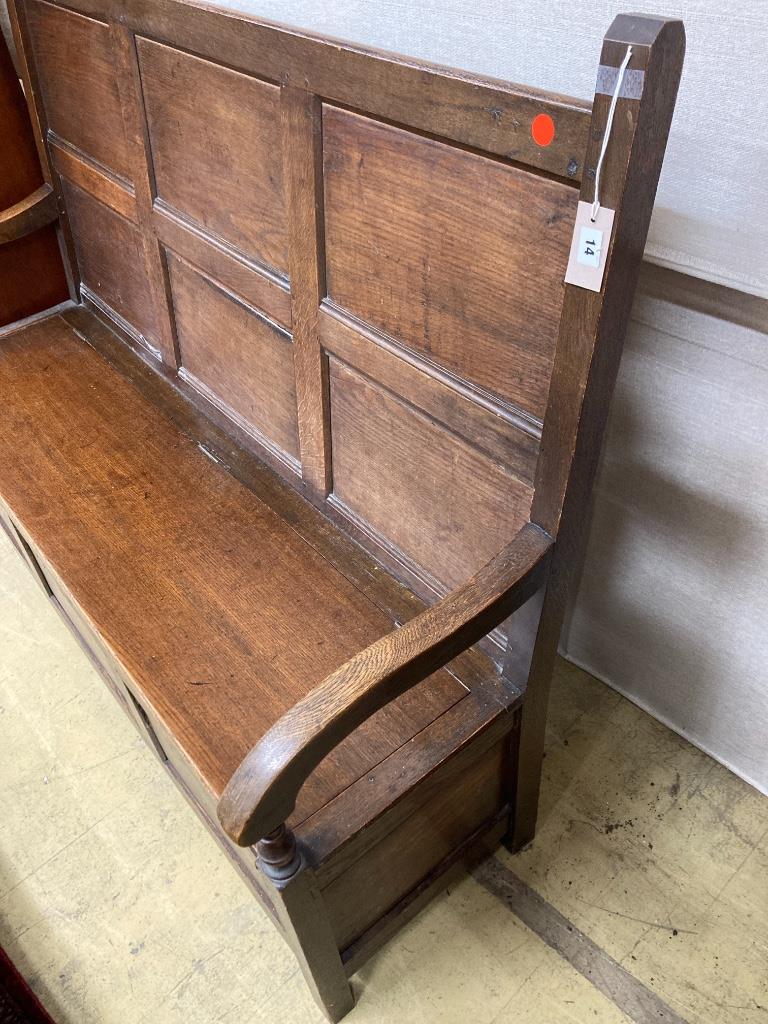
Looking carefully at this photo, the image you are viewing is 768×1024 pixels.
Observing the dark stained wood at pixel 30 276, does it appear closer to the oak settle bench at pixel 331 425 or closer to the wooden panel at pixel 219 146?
the oak settle bench at pixel 331 425

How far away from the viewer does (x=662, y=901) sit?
5.48ft

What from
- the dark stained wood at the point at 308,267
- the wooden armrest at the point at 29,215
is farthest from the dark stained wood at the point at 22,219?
the dark stained wood at the point at 308,267

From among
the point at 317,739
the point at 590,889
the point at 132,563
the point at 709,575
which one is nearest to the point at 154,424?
the point at 132,563

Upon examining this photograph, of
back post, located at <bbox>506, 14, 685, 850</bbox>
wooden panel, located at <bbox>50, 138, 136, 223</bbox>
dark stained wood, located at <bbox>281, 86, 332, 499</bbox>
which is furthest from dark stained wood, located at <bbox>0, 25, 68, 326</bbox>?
back post, located at <bbox>506, 14, 685, 850</bbox>

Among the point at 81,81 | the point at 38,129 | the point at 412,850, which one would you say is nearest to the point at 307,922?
the point at 412,850

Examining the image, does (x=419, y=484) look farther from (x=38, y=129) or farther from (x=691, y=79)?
(x=38, y=129)

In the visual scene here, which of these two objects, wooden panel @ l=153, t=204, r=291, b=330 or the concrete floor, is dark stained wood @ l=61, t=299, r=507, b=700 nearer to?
wooden panel @ l=153, t=204, r=291, b=330

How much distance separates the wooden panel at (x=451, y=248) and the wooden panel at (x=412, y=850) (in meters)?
0.70

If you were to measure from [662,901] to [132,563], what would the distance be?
1.24 metres

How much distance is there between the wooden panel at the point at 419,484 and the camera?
1.26 metres

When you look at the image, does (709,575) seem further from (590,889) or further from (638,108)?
(638,108)

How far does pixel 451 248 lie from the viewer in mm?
1118

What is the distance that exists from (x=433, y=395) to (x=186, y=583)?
0.63m

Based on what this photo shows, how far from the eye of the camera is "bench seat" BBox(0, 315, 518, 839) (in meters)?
1.34
